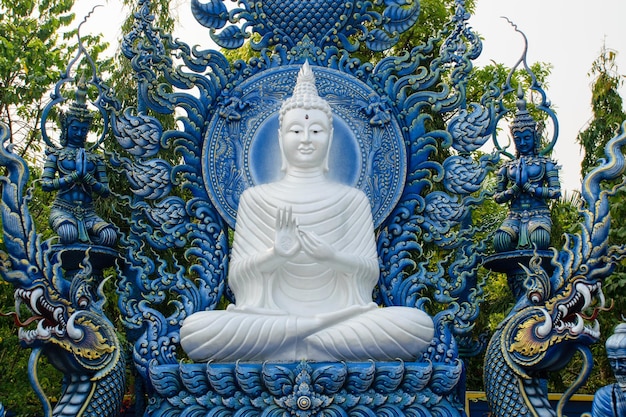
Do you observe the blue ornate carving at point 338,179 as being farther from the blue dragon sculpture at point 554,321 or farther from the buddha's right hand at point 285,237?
the buddha's right hand at point 285,237

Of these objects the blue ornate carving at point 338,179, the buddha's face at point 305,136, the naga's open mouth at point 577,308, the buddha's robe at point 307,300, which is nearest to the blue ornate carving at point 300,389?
the blue ornate carving at point 338,179

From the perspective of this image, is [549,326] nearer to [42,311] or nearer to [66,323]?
[66,323]

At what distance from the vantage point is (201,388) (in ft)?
27.1

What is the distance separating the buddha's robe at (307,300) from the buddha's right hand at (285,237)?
0.24 meters

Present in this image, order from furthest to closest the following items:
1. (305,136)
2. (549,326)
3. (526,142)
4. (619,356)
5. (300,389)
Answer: (526,142), (305,136), (549,326), (300,389), (619,356)

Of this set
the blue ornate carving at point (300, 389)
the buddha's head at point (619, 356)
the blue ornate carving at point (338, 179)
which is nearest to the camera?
the buddha's head at point (619, 356)

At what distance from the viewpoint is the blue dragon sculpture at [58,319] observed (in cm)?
838

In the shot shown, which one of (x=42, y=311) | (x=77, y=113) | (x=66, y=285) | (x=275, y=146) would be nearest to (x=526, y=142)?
(x=275, y=146)

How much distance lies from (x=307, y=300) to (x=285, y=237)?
0.67 m

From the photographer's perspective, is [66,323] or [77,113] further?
[77,113]

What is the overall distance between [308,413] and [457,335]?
6.11 feet

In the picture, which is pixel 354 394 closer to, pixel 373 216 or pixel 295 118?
pixel 373 216

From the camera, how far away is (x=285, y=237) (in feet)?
28.5

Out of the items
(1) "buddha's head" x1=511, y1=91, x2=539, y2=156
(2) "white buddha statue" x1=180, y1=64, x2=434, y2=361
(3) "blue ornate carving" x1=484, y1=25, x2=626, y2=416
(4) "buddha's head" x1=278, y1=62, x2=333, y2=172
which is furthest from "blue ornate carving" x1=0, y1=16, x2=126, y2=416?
(1) "buddha's head" x1=511, y1=91, x2=539, y2=156
